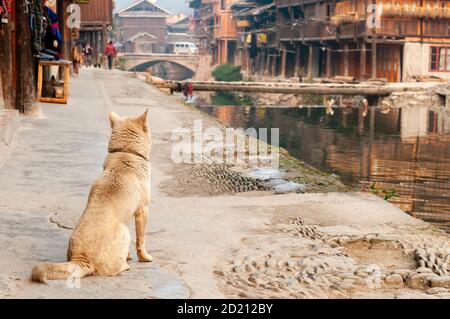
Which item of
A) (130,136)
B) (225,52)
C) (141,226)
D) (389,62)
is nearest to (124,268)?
(141,226)

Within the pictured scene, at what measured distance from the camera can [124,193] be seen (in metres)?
5.55

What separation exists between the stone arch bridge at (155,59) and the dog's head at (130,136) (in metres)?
72.9

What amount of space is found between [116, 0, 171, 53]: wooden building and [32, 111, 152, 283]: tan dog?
96997 mm


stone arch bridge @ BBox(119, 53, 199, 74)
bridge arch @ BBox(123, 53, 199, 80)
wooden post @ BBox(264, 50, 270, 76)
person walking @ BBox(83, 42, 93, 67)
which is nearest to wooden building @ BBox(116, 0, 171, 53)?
bridge arch @ BBox(123, 53, 199, 80)

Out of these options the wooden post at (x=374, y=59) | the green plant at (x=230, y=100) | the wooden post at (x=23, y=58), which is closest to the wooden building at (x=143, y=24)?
the green plant at (x=230, y=100)

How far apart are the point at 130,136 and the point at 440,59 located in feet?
133

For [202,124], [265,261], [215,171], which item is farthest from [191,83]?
[265,261]

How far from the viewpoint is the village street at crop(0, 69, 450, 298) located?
534cm

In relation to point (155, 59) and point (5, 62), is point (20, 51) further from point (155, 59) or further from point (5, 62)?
point (155, 59)

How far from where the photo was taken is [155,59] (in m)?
81.6

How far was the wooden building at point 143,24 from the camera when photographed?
10288 centimetres

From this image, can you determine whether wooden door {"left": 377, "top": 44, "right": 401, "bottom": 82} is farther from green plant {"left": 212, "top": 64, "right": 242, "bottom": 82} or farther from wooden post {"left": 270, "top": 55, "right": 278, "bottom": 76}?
green plant {"left": 212, "top": 64, "right": 242, "bottom": 82}

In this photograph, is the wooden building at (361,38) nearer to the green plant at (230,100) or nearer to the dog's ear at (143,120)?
the green plant at (230,100)
